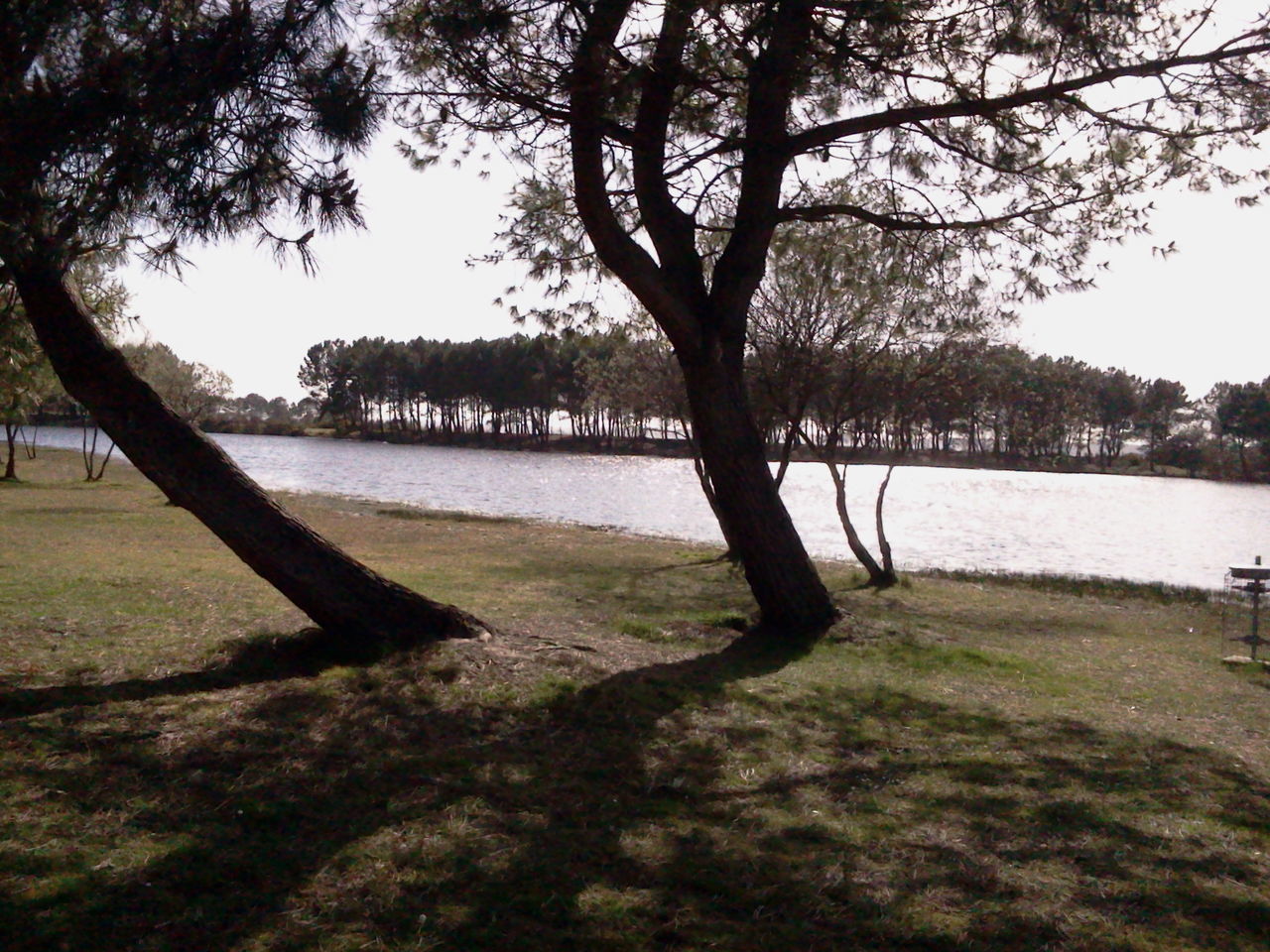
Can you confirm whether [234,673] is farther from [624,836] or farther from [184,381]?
[184,381]

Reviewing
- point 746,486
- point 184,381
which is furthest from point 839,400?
point 184,381

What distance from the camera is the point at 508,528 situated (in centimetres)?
2561

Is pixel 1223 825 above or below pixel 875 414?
below

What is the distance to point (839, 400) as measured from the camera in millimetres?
17000

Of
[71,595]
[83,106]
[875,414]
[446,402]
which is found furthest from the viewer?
[446,402]

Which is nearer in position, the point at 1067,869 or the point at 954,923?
the point at 954,923

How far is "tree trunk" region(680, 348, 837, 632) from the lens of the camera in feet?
29.1

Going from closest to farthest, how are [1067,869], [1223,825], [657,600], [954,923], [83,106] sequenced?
[954,923] < [1067,869] < [1223,825] < [83,106] < [657,600]

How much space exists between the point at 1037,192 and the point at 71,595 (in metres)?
9.51

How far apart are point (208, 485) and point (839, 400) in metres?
12.4

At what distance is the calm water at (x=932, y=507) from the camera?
2675cm

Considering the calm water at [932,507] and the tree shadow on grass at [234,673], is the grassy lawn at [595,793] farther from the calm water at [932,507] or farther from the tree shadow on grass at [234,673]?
the calm water at [932,507]

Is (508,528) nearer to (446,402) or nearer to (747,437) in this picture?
(747,437)

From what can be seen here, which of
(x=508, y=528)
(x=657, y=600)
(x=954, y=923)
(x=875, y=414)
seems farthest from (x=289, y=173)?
(x=508, y=528)
